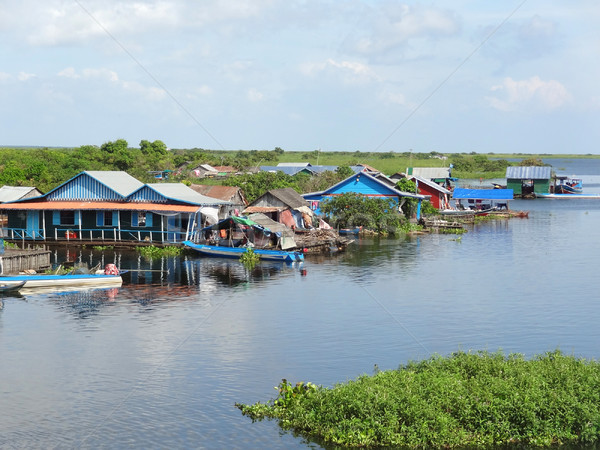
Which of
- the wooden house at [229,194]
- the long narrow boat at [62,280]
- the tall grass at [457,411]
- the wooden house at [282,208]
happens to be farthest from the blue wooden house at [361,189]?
the tall grass at [457,411]

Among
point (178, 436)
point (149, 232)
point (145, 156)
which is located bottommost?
point (178, 436)

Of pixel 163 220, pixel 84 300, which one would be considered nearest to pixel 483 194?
pixel 163 220

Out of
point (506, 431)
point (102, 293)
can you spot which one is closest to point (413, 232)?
point (102, 293)

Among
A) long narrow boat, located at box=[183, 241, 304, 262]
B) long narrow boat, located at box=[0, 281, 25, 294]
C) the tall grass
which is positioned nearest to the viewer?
the tall grass

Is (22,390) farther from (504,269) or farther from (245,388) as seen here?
(504,269)

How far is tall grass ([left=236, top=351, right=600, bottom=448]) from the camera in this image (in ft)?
52.8

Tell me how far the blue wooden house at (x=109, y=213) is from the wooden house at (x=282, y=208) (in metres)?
3.55

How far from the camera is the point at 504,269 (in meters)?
39.7

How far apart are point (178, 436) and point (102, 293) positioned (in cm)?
1614

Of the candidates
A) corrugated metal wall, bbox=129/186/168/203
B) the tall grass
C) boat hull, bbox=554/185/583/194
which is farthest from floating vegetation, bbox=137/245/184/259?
boat hull, bbox=554/185/583/194

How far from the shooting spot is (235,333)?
2545 centimetres

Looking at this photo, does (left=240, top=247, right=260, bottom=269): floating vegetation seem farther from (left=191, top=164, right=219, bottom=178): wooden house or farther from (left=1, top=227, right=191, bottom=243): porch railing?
(left=191, top=164, right=219, bottom=178): wooden house

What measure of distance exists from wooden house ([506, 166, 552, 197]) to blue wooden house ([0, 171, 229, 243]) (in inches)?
2424

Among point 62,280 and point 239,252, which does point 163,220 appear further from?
point 62,280
